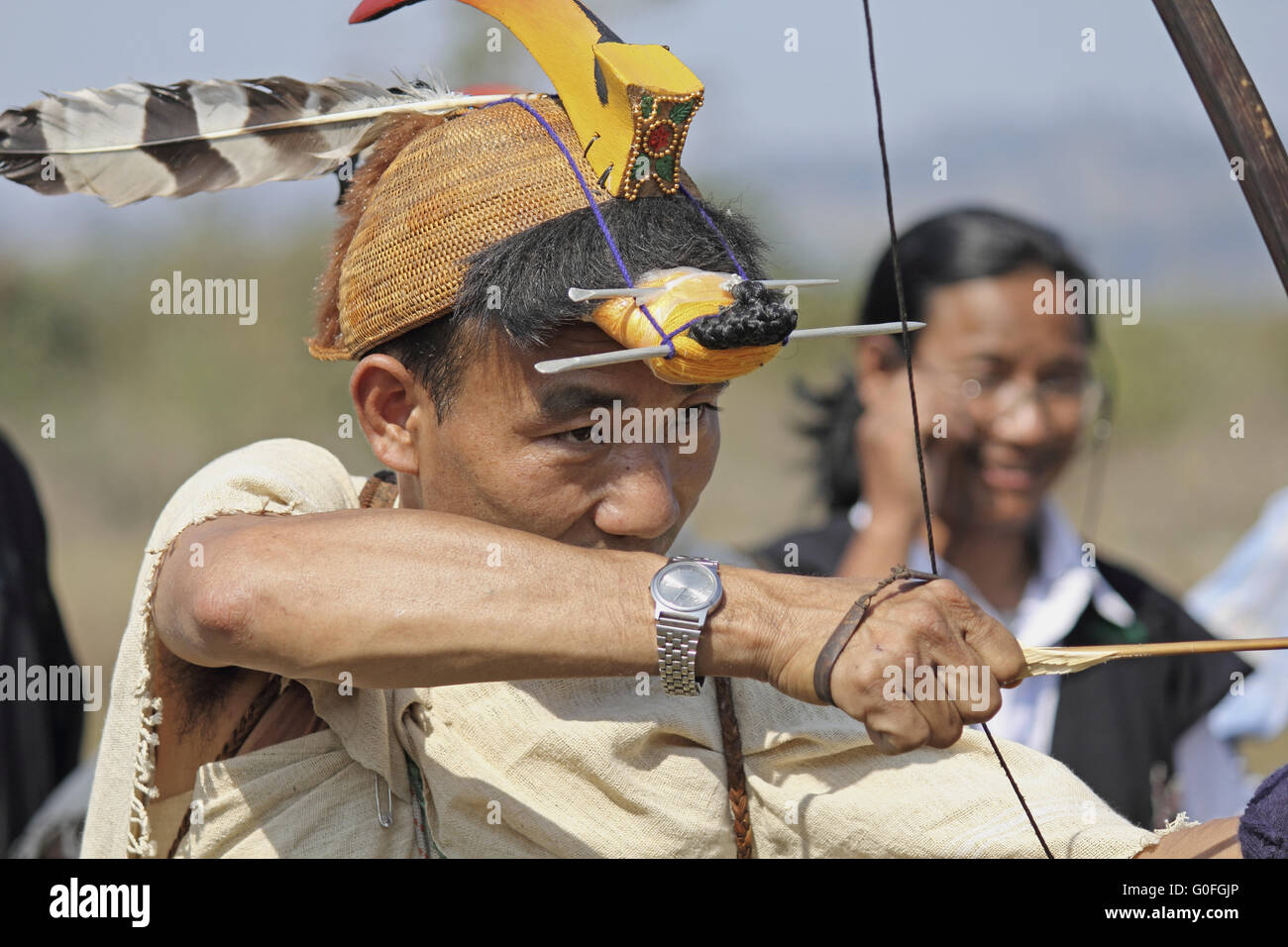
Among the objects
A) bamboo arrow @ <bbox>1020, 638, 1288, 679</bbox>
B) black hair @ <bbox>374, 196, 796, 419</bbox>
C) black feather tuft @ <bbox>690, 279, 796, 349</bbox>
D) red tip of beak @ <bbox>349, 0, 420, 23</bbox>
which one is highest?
red tip of beak @ <bbox>349, 0, 420, 23</bbox>

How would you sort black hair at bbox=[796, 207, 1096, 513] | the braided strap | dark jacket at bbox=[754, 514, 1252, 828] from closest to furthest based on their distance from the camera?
the braided strap → dark jacket at bbox=[754, 514, 1252, 828] → black hair at bbox=[796, 207, 1096, 513]

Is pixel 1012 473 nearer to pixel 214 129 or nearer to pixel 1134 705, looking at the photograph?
pixel 1134 705

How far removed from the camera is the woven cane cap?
6.81 feet

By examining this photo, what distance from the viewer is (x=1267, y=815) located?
1.79 metres

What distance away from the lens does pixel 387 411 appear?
7.34 ft

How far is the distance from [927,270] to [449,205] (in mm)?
3160

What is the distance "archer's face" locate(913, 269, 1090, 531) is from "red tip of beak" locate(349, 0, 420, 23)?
111 inches

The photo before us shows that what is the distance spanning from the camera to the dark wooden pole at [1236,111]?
74.9 inches

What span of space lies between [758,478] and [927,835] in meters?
12.8

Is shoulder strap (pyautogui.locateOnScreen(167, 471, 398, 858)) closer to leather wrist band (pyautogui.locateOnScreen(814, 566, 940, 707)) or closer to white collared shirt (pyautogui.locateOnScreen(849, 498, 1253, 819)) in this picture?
leather wrist band (pyautogui.locateOnScreen(814, 566, 940, 707))

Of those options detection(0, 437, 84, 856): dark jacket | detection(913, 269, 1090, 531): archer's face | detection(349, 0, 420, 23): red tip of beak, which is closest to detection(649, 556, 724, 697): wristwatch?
detection(349, 0, 420, 23): red tip of beak

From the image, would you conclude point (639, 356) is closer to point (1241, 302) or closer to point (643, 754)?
point (643, 754)

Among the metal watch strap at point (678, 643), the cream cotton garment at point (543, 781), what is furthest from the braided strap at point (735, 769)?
the metal watch strap at point (678, 643)
